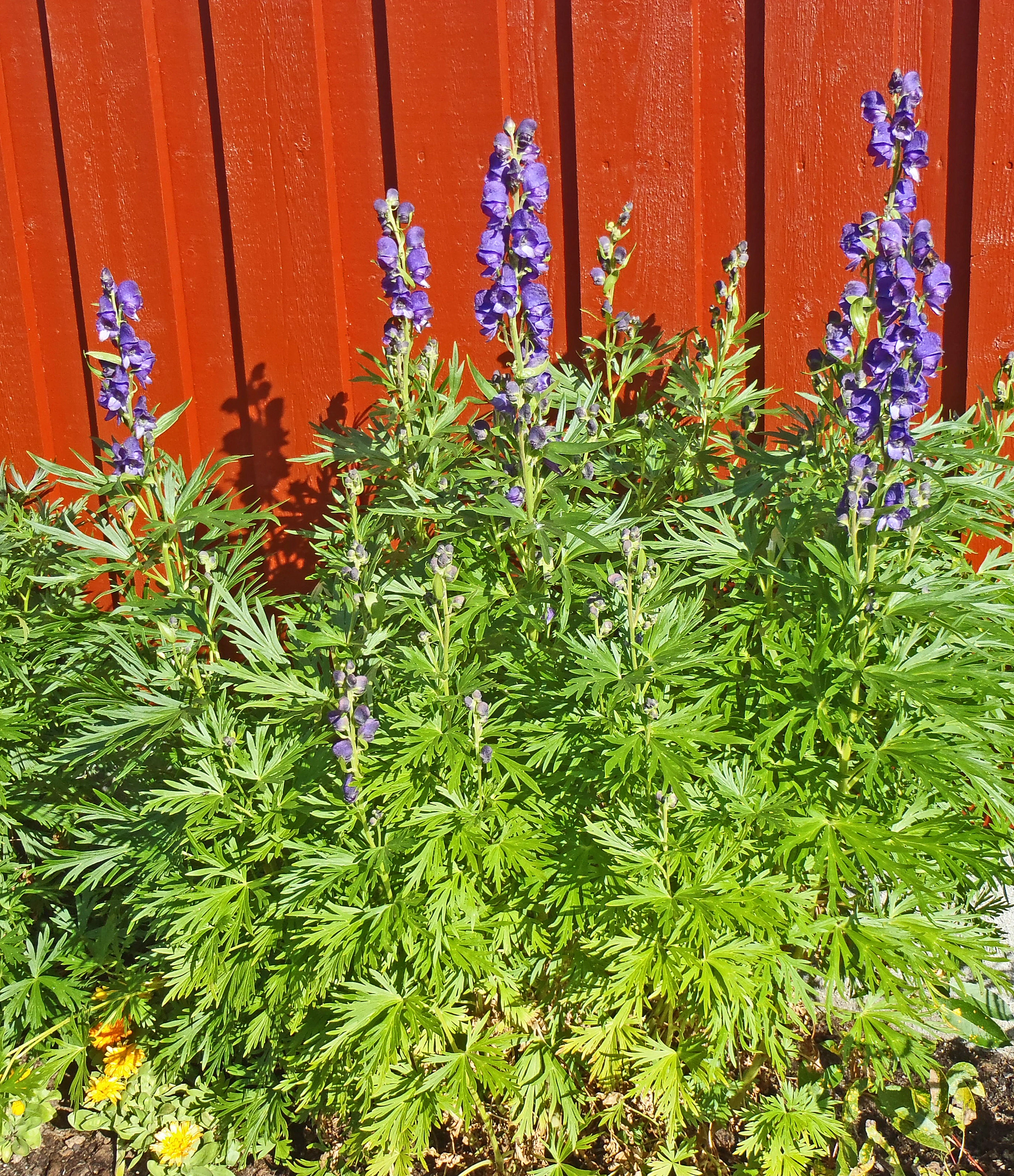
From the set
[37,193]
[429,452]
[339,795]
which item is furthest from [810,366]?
[37,193]

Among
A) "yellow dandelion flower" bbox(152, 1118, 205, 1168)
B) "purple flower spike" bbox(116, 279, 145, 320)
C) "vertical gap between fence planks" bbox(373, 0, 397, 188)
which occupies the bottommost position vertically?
"yellow dandelion flower" bbox(152, 1118, 205, 1168)

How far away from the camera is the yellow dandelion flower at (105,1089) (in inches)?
116

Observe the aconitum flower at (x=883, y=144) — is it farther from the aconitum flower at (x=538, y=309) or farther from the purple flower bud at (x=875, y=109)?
the aconitum flower at (x=538, y=309)

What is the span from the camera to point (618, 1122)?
8.50 feet

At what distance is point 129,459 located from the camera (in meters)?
2.82

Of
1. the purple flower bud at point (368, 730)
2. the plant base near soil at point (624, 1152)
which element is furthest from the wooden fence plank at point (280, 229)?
the plant base near soil at point (624, 1152)

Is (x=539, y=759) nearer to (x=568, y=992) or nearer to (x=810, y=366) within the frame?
(x=568, y=992)

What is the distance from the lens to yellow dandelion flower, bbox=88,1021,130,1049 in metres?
3.05

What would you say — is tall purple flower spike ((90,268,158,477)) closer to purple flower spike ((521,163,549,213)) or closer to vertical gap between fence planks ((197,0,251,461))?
vertical gap between fence planks ((197,0,251,461))

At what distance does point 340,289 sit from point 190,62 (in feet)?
3.29

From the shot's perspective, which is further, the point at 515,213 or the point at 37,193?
the point at 37,193

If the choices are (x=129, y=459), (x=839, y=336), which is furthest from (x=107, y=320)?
(x=839, y=336)

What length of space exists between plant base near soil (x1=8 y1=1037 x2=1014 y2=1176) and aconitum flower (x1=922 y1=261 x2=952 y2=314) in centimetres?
218

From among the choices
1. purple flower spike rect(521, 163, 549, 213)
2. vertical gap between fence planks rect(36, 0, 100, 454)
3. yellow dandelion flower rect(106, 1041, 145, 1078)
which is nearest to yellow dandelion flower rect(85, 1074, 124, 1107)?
yellow dandelion flower rect(106, 1041, 145, 1078)
